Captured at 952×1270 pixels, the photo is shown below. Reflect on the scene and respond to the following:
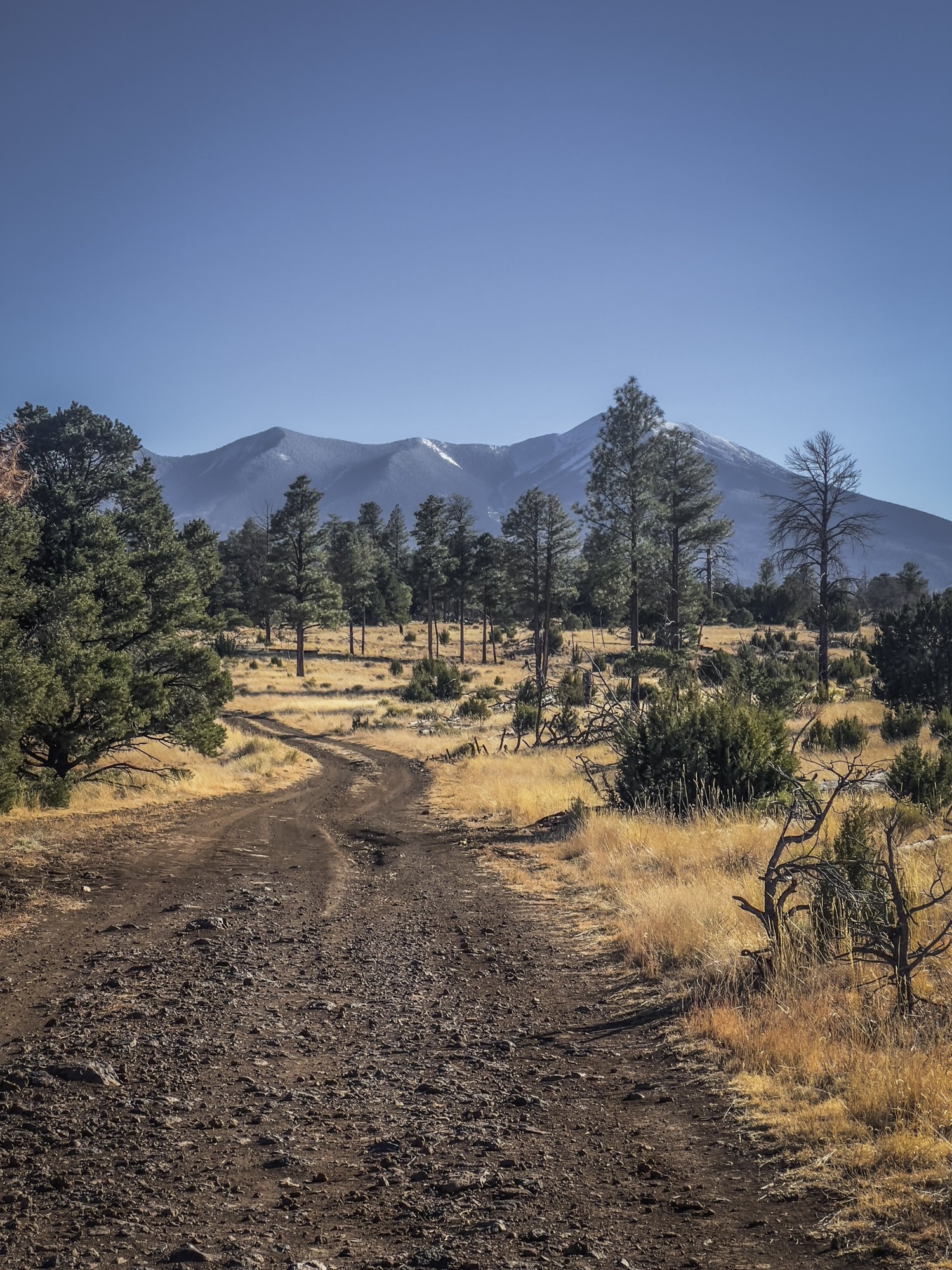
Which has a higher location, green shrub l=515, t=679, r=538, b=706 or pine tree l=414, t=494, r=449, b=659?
pine tree l=414, t=494, r=449, b=659

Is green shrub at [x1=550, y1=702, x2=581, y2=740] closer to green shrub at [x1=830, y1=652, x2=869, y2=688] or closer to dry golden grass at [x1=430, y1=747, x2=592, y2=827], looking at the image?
dry golden grass at [x1=430, y1=747, x2=592, y2=827]

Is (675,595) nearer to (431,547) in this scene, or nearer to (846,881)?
(846,881)

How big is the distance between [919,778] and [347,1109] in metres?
10.1

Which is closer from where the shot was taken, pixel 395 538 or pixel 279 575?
pixel 279 575

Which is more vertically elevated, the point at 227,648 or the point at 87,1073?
the point at 227,648

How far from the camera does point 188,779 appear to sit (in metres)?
17.9

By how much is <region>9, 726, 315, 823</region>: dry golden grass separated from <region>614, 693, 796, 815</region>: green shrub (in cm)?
921

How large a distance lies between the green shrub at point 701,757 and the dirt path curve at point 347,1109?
481cm

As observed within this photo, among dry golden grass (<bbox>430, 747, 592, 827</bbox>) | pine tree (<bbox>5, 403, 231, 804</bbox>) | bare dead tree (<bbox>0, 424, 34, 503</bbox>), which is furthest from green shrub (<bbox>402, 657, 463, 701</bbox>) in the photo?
bare dead tree (<bbox>0, 424, 34, 503</bbox>)

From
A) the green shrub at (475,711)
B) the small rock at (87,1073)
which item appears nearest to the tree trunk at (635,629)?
the green shrub at (475,711)

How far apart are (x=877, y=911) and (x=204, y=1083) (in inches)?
185

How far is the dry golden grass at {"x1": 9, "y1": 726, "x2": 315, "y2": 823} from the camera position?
14.2m

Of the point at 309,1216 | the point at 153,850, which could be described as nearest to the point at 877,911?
the point at 309,1216

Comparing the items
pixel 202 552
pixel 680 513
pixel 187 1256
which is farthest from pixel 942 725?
pixel 202 552
